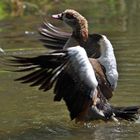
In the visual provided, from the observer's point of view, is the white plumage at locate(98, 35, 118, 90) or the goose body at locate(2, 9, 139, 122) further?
the white plumage at locate(98, 35, 118, 90)

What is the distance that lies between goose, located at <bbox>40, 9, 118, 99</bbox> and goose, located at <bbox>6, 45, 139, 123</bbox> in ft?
0.95

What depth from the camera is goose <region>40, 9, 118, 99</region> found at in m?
9.27

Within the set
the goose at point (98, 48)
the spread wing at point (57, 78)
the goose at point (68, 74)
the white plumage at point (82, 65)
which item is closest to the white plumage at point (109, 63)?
the goose at point (98, 48)

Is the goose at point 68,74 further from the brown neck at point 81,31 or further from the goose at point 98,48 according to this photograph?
the brown neck at point 81,31

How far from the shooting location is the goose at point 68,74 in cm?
823

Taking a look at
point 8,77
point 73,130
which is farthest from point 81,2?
point 73,130

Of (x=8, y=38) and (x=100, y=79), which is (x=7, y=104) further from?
(x=8, y=38)

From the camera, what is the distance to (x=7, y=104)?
10508 millimetres

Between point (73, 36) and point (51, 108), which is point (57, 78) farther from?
point (51, 108)

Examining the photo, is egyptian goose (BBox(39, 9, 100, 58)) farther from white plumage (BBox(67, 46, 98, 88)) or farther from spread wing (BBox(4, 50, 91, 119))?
white plumage (BBox(67, 46, 98, 88))

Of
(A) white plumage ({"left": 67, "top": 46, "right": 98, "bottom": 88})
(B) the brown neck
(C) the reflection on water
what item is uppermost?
(A) white plumage ({"left": 67, "top": 46, "right": 98, "bottom": 88})

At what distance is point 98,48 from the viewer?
32.1 ft

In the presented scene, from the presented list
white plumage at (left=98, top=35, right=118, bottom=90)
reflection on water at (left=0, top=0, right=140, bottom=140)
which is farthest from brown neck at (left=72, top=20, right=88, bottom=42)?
reflection on water at (left=0, top=0, right=140, bottom=140)

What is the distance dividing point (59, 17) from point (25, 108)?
1.59 m
